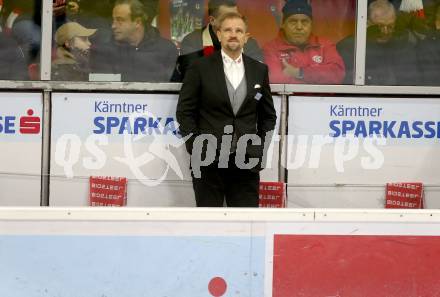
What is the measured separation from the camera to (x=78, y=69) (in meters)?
6.21

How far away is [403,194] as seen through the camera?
6355mm

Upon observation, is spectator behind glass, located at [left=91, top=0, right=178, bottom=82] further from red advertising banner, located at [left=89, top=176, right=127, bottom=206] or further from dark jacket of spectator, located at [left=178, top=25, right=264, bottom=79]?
red advertising banner, located at [left=89, top=176, right=127, bottom=206]

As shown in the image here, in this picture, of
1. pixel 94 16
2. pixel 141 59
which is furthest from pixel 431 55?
pixel 94 16

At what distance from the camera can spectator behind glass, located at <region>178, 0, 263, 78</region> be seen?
6.20 metres

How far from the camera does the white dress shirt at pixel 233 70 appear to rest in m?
5.87

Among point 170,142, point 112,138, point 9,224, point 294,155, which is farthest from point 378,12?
point 9,224

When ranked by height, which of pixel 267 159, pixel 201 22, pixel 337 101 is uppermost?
pixel 201 22

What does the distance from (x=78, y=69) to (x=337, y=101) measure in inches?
81.4

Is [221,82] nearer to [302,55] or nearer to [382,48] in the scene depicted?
[302,55]

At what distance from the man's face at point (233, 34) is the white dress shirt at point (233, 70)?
10 cm

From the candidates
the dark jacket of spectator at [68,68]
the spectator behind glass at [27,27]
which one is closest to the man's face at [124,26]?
the dark jacket of spectator at [68,68]

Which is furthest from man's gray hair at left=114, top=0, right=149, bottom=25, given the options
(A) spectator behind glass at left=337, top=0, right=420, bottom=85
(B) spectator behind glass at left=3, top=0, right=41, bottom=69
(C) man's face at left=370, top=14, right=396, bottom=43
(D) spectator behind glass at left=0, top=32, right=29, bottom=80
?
(C) man's face at left=370, top=14, right=396, bottom=43

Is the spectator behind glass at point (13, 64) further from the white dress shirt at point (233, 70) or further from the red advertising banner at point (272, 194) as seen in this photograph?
the red advertising banner at point (272, 194)

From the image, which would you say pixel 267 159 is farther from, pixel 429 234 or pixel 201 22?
pixel 429 234
